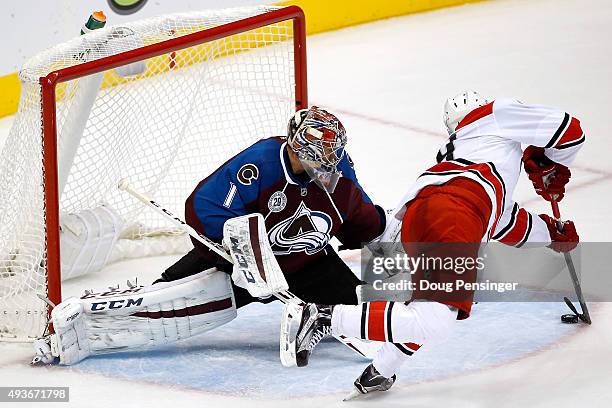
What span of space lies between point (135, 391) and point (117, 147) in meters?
1.05

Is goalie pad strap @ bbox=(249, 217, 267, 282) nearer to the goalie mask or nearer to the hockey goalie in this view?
the hockey goalie

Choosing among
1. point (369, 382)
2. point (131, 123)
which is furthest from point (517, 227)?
point (131, 123)

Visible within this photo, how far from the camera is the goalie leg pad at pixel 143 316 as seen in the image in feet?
12.0

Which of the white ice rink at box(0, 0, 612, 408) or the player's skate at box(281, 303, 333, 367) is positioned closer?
the player's skate at box(281, 303, 333, 367)

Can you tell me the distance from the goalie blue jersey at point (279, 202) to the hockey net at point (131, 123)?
1.38 ft

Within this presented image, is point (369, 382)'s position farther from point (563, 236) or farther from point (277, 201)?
point (563, 236)

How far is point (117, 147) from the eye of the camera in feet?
14.1

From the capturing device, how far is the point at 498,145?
356 cm

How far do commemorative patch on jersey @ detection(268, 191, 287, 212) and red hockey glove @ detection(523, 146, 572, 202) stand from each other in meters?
0.71

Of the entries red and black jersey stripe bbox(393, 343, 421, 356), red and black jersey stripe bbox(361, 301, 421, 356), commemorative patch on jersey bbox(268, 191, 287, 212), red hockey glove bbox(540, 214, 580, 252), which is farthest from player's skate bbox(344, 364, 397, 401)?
red hockey glove bbox(540, 214, 580, 252)

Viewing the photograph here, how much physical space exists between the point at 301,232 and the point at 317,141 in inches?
13.0

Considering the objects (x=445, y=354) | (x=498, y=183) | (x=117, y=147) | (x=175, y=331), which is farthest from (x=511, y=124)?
(x=117, y=147)

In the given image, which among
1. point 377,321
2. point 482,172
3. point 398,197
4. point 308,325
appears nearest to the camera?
point 377,321

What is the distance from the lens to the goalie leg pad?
12.0 feet
